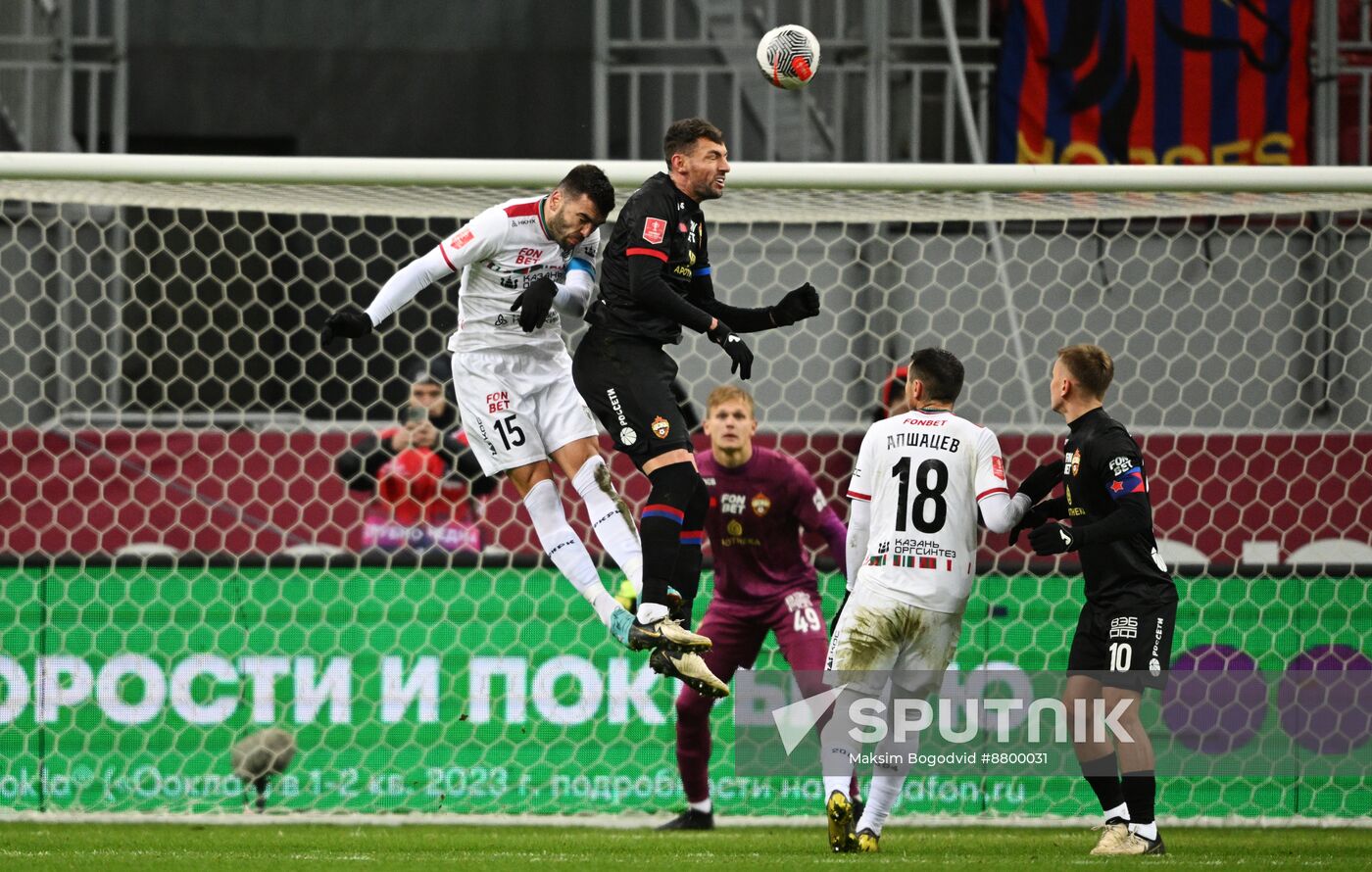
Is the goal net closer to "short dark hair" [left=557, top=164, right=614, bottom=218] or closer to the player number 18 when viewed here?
"short dark hair" [left=557, top=164, right=614, bottom=218]

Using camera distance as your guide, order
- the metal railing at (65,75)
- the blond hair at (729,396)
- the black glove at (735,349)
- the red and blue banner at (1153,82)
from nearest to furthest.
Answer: the black glove at (735,349), the blond hair at (729,396), the red and blue banner at (1153,82), the metal railing at (65,75)

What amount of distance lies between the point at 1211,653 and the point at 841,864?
277 centimetres

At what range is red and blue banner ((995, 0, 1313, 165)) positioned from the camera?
10625 millimetres

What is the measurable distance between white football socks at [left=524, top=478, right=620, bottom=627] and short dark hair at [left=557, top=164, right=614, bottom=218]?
1.08 m

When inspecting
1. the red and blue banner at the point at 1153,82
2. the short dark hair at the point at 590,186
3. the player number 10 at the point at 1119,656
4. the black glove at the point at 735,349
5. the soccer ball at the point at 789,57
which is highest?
the red and blue banner at the point at 1153,82

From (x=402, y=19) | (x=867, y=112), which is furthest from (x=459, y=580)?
(x=402, y=19)

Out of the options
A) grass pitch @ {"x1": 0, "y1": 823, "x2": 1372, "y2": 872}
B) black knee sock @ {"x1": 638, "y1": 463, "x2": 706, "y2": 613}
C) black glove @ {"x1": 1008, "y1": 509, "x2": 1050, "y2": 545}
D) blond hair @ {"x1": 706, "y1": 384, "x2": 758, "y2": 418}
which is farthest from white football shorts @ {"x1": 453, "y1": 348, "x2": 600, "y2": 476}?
black glove @ {"x1": 1008, "y1": 509, "x2": 1050, "y2": 545}

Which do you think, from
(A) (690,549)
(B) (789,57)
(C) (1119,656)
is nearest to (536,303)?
(A) (690,549)

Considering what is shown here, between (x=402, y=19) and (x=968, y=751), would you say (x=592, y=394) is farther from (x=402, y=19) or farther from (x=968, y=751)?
(x=402, y=19)

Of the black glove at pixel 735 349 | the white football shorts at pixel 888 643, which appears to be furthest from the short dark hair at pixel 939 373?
the black glove at pixel 735 349

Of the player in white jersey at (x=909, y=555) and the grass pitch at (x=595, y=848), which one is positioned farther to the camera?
the player in white jersey at (x=909, y=555)

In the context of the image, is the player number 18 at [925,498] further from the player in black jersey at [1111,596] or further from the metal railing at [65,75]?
the metal railing at [65,75]

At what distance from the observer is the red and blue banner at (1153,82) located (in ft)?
34.9

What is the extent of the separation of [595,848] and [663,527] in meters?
1.44
